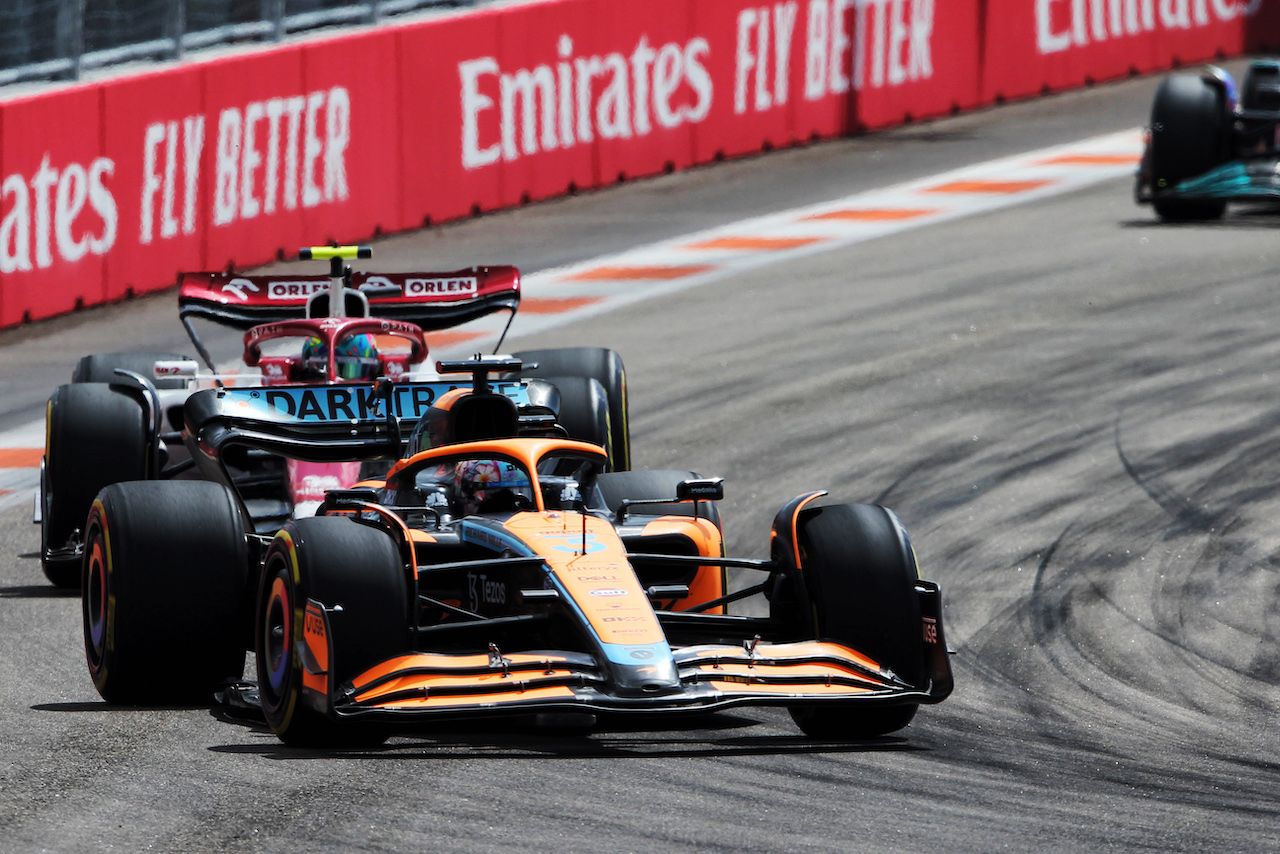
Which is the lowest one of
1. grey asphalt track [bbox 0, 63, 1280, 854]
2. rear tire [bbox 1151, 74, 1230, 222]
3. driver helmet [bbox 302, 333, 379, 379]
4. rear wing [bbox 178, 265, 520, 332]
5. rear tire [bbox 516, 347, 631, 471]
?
grey asphalt track [bbox 0, 63, 1280, 854]

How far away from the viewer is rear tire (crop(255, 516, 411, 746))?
8.11 metres

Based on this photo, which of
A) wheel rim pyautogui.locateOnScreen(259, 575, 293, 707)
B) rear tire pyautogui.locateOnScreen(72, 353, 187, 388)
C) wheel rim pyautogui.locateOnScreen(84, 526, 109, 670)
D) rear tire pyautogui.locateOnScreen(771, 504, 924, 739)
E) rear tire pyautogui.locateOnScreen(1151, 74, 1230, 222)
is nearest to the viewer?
wheel rim pyautogui.locateOnScreen(259, 575, 293, 707)

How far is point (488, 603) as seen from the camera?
29.6 feet

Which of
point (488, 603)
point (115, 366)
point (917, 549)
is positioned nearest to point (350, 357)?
point (115, 366)

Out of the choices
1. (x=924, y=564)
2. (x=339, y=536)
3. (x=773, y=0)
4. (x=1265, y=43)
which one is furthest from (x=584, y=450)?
(x=1265, y=43)

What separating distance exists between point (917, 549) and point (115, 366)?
4705mm

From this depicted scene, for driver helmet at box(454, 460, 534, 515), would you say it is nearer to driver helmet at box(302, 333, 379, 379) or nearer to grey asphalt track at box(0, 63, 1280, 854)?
grey asphalt track at box(0, 63, 1280, 854)

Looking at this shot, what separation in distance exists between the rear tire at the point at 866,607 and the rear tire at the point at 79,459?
463cm

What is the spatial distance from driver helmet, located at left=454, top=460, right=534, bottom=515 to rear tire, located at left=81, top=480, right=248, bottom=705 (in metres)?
0.93

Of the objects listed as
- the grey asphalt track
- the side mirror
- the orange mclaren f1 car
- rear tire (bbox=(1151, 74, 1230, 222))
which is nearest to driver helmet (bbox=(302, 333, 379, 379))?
the grey asphalt track

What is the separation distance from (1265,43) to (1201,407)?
60.6 feet

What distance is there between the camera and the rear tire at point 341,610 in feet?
26.6

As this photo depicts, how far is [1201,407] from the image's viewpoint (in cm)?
1522

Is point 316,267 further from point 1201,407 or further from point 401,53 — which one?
point 1201,407
